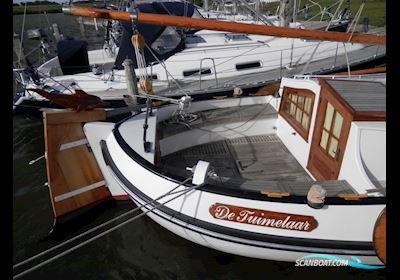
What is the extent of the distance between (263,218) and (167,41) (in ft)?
33.7

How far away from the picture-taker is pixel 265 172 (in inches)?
262

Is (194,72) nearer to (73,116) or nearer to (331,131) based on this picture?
(73,116)

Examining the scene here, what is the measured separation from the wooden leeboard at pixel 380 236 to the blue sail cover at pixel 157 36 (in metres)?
10.2

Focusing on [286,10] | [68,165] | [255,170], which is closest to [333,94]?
[255,170]

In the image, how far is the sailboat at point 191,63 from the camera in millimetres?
11766

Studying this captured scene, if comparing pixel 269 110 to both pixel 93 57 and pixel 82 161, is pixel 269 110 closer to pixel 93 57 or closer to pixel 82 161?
pixel 82 161

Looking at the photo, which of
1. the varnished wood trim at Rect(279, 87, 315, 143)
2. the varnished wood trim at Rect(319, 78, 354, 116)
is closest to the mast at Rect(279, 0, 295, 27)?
the varnished wood trim at Rect(279, 87, 315, 143)

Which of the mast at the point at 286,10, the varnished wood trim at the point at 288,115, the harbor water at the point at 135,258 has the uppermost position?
the mast at the point at 286,10

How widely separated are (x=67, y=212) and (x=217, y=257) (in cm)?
339

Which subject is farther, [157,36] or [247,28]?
[157,36]

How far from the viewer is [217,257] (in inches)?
232

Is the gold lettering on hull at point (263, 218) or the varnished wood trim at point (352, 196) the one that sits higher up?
the varnished wood trim at point (352, 196)

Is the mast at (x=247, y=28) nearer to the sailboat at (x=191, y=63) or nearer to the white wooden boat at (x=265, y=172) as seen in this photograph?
the white wooden boat at (x=265, y=172)

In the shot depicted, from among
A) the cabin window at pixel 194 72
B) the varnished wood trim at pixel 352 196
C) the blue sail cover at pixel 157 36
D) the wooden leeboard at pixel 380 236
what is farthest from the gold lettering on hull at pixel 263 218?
the blue sail cover at pixel 157 36
